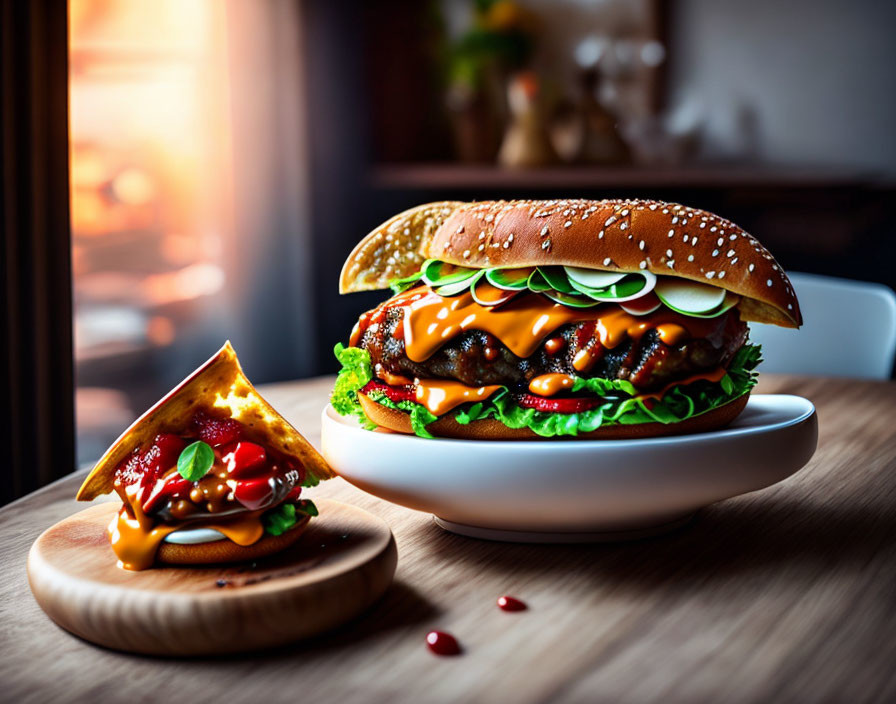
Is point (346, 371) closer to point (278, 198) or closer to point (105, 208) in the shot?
point (105, 208)

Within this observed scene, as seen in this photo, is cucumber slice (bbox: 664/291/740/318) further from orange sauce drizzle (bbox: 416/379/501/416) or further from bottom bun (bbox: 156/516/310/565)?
bottom bun (bbox: 156/516/310/565)

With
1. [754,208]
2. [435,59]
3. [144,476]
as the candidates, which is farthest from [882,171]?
[144,476]

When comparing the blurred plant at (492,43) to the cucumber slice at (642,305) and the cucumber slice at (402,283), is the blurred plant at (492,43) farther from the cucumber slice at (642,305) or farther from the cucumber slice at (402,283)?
the cucumber slice at (642,305)

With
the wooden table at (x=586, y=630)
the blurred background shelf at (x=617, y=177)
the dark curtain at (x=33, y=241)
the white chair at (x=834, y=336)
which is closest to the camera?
the wooden table at (x=586, y=630)

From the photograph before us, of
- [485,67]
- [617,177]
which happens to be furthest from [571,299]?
[485,67]

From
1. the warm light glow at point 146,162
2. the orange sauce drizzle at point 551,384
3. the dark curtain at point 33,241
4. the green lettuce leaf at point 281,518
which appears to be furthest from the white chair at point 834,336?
the warm light glow at point 146,162

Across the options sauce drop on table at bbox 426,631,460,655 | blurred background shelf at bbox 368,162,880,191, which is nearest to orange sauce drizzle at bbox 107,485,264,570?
sauce drop on table at bbox 426,631,460,655
